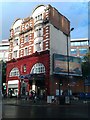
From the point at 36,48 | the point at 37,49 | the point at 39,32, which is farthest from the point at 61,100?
the point at 39,32

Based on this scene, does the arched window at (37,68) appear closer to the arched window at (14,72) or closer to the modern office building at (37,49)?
the modern office building at (37,49)

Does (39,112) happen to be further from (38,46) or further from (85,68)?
(85,68)

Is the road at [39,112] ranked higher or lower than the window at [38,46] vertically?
lower

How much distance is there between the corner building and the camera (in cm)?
1778

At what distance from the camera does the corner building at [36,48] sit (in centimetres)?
1778

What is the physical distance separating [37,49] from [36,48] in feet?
2.72

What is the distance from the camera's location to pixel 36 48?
1928cm

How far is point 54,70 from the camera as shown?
19844mm

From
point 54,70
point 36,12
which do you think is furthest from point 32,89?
point 36,12

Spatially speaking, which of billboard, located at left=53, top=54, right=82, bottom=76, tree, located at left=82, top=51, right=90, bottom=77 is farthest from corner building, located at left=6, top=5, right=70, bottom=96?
tree, located at left=82, top=51, right=90, bottom=77

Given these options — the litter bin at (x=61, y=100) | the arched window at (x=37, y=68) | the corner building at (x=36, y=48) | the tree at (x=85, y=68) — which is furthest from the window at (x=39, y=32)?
the tree at (x=85, y=68)

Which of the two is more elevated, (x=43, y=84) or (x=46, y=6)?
(x=46, y=6)

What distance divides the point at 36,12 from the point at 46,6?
195 cm

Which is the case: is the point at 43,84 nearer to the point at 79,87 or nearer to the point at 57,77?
the point at 57,77
